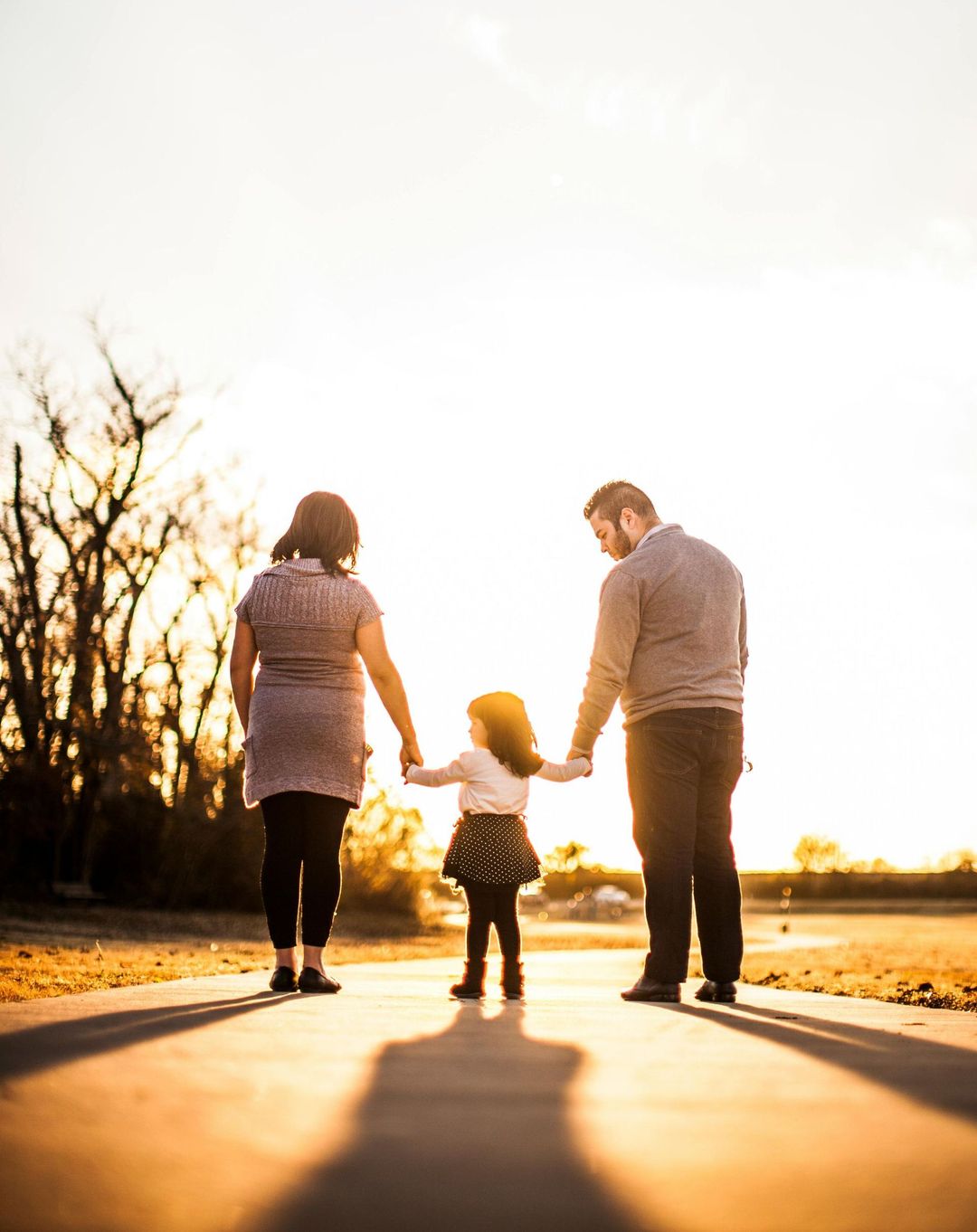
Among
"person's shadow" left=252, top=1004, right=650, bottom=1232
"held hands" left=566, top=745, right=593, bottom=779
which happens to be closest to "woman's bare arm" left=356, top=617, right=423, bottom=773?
"held hands" left=566, top=745, right=593, bottom=779

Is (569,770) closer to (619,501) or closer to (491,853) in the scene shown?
(491,853)

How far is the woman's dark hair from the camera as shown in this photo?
567 cm

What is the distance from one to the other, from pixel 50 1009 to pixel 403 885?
881 inches

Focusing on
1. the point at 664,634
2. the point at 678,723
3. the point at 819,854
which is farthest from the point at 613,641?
the point at 819,854

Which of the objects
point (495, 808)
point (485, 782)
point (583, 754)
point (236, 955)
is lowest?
point (236, 955)

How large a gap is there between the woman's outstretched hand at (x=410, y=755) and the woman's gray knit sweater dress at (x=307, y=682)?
1.46 ft

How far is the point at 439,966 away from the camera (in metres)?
9.23

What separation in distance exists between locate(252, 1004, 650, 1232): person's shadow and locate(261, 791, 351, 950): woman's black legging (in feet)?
8.59

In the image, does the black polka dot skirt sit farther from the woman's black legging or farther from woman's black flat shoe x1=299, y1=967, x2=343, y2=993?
woman's black flat shoe x1=299, y1=967, x2=343, y2=993

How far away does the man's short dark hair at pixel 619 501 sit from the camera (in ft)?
19.7

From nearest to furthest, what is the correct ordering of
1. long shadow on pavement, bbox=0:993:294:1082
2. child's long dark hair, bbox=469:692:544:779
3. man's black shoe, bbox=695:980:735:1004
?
long shadow on pavement, bbox=0:993:294:1082 → man's black shoe, bbox=695:980:735:1004 → child's long dark hair, bbox=469:692:544:779

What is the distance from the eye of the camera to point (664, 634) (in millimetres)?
5605

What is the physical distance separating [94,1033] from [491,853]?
3.27 metres

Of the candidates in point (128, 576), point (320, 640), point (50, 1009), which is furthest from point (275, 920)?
point (128, 576)
